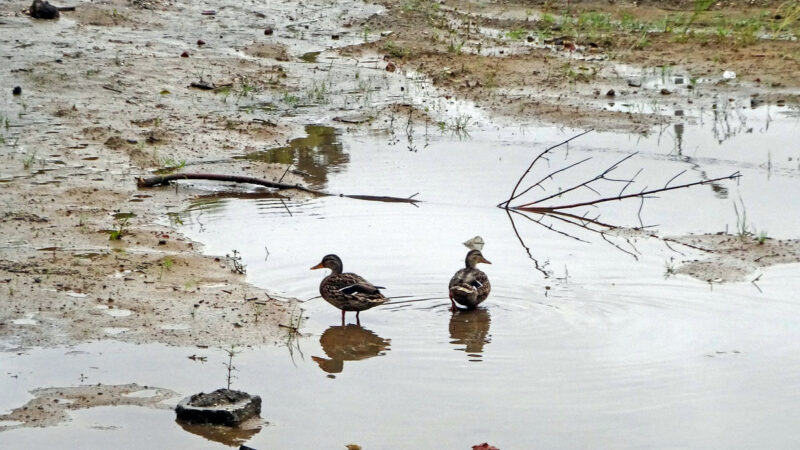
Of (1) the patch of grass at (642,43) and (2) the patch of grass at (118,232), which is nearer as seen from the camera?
(2) the patch of grass at (118,232)

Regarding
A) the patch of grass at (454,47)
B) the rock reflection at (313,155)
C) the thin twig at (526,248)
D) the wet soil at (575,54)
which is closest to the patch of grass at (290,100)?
the rock reflection at (313,155)

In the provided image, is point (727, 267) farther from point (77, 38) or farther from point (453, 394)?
point (77, 38)

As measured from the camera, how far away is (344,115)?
47.9 ft

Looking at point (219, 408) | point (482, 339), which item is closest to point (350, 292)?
point (482, 339)

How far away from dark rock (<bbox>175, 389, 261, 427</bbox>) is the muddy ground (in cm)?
125

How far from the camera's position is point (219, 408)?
241 inches

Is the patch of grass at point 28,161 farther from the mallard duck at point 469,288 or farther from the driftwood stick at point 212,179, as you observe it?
the mallard duck at point 469,288

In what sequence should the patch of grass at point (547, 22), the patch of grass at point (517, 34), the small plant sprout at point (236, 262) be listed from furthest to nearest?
the patch of grass at point (547, 22) → the patch of grass at point (517, 34) → the small plant sprout at point (236, 262)

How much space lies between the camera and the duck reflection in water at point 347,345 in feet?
24.4

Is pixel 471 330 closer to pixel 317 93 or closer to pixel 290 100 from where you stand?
pixel 290 100

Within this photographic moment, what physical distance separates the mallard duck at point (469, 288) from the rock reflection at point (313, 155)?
11.2ft

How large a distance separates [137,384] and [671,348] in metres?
3.42

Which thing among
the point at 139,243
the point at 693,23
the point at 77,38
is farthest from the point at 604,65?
the point at 139,243

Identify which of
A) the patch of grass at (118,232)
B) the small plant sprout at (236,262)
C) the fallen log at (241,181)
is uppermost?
the fallen log at (241,181)
